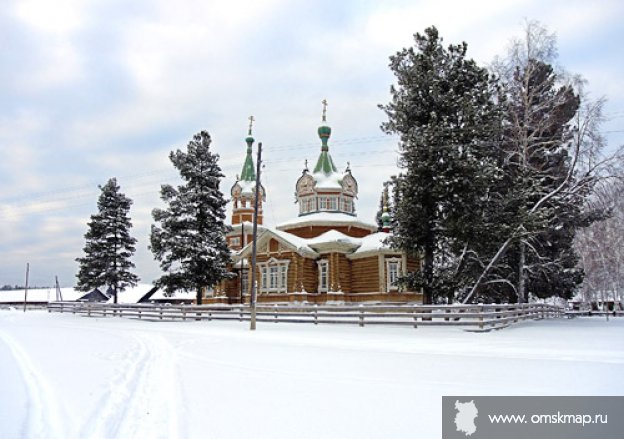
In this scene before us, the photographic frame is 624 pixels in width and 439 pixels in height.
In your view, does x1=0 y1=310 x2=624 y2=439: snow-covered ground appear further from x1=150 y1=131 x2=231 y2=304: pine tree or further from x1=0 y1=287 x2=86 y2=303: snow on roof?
x1=0 y1=287 x2=86 y2=303: snow on roof

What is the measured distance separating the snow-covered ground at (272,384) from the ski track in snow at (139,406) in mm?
15

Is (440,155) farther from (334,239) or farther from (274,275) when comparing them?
(274,275)

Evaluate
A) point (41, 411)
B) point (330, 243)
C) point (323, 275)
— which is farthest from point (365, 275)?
point (41, 411)

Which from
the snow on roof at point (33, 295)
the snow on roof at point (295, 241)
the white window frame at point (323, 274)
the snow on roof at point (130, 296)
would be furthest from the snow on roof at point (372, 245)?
the snow on roof at point (33, 295)

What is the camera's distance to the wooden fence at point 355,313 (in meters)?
19.0

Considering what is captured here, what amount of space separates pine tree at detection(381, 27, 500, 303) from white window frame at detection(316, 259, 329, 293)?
1357 cm

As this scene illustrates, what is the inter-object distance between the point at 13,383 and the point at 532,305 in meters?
23.9

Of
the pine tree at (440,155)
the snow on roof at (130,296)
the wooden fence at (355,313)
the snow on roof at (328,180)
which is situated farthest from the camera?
the snow on roof at (130,296)

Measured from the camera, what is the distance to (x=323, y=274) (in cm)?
3778

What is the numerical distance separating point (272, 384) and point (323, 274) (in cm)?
3001

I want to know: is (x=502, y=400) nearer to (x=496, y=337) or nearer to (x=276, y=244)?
(x=496, y=337)

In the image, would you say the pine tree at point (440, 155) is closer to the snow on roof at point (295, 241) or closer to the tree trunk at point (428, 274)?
the tree trunk at point (428, 274)

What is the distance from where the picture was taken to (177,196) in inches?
1331

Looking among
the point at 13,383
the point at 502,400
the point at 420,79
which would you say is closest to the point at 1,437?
the point at 13,383
